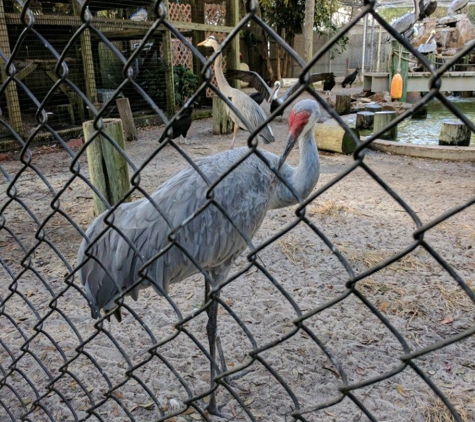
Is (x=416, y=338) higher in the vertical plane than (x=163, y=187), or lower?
lower

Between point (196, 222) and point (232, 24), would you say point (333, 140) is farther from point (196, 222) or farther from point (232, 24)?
point (232, 24)

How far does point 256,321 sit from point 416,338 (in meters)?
0.98

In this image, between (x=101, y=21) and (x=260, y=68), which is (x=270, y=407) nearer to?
(x=101, y=21)

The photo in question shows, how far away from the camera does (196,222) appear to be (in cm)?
215

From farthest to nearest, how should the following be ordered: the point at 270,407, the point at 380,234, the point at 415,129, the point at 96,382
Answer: the point at 415,129 < the point at 380,234 < the point at 96,382 < the point at 270,407

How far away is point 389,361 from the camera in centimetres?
244

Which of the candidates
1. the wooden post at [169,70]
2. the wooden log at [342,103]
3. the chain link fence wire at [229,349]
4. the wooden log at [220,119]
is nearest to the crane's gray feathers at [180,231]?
the chain link fence wire at [229,349]

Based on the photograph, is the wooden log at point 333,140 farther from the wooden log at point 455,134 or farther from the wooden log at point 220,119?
the wooden log at point 220,119

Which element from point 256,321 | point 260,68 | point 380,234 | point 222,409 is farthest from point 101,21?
point 260,68

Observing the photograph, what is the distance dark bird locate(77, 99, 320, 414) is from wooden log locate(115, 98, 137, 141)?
5818 mm

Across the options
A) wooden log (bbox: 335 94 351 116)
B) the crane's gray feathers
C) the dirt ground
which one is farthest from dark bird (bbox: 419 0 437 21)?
the crane's gray feathers

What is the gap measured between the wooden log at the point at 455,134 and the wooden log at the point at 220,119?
3800 mm

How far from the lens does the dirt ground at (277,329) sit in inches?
82.7

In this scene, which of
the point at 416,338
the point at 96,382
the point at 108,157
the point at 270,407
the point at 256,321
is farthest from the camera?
the point at 108,157
